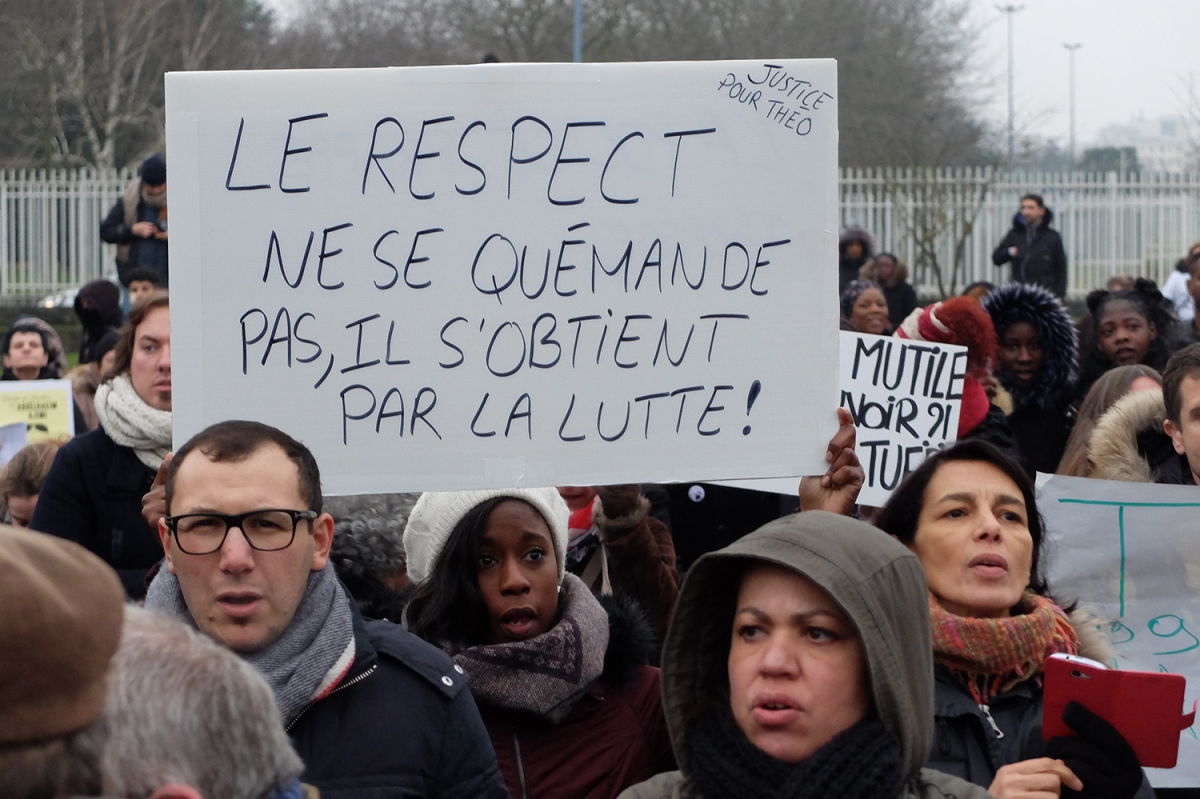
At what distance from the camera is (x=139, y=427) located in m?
3.91

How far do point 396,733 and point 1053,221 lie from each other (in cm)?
1862

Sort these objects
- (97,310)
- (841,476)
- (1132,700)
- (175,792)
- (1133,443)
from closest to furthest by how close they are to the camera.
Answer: (175,792)
(1132,700)
(841,476)
(1133,443)
(97,310)

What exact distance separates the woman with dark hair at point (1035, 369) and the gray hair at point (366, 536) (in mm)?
3195

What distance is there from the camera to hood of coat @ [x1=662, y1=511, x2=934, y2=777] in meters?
2.13

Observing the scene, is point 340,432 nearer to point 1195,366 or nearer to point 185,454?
Answer: point 185,454

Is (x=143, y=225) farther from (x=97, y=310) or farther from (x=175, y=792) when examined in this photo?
(x=175, y=792)

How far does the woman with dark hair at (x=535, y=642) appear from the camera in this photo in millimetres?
3084

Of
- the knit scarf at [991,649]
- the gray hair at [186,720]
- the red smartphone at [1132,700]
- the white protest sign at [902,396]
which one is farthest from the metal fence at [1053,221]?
the gray hair at [186,720]

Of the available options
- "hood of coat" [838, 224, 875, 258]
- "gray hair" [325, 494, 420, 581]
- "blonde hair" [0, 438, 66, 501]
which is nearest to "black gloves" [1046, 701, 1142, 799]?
"gray hair" [325, 494, 420, 581]

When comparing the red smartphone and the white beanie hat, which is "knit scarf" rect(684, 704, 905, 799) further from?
the white beanie hat

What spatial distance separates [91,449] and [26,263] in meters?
16.6

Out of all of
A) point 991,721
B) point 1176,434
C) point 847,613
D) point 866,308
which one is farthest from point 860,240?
point 847,613

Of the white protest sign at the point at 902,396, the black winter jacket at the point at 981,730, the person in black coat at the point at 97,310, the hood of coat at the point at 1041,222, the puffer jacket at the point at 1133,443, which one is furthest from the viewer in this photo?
the hood of coat at the point at 1041,222

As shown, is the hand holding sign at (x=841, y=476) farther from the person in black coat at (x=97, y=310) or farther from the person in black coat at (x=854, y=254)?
the person in black coat at (x=854, y=254)
